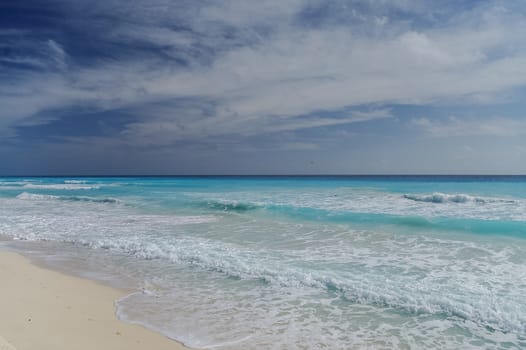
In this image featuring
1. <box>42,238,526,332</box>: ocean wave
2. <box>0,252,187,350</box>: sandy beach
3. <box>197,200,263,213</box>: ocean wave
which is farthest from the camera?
<box>197,200,263,213</box>: ocean wave

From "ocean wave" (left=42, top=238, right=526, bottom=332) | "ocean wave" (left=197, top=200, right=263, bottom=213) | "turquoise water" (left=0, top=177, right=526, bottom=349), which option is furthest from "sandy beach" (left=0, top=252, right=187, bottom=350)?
"ocean wave" (left=197, top=200, right=263, bottom=213)

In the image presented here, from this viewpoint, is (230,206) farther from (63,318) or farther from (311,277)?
(63,318)

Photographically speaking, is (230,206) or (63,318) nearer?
(63,318)

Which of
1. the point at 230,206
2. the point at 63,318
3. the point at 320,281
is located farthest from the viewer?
the point at 230,206

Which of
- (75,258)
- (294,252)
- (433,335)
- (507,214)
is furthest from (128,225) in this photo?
(507,214)

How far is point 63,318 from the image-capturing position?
4902 mm

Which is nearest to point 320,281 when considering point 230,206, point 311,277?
point 311,277

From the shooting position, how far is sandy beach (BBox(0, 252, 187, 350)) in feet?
13.7

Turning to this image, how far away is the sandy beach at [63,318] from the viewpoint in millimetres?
4168

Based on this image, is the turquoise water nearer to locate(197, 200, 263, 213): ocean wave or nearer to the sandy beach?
the sandy beach

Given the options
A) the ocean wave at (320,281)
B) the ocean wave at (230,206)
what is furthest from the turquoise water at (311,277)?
the ocean wave at (230,206)

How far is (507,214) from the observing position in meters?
15.9

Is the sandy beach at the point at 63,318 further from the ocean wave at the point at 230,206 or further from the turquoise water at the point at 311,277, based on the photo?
the ocean wave at the point at 230,206

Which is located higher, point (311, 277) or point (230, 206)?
point (230, 206)
